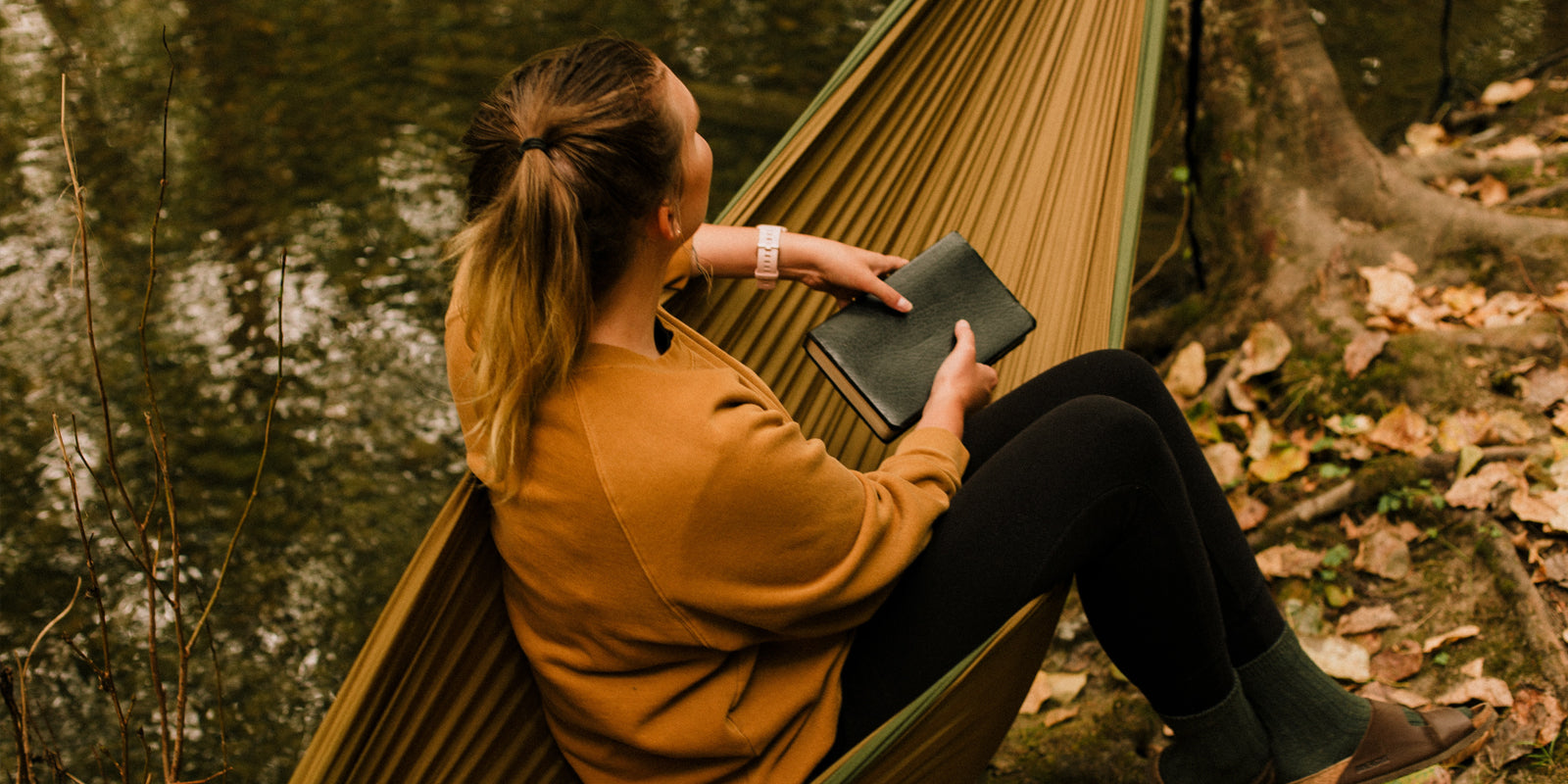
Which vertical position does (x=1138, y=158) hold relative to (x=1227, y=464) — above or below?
above

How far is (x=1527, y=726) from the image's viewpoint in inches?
52.2

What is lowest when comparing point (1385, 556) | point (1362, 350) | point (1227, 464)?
point (1227, 464)

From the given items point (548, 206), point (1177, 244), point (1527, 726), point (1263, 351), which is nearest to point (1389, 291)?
point (1263, 351)

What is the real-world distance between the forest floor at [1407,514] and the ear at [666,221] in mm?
983

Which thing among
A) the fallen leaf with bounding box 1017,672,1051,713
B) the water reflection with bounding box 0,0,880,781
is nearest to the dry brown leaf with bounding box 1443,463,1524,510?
the fallen leaf with bounding box 1017,672,1051,713

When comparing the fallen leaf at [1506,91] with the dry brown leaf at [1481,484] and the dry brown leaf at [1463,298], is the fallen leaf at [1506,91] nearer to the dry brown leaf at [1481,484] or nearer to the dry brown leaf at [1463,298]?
the dry brown leaf at [1463,298]

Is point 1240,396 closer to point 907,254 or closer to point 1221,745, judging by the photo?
point 907,254

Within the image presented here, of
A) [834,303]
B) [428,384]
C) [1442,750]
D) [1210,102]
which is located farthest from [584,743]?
[1210,102]

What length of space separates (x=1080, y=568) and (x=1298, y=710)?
1.16ft

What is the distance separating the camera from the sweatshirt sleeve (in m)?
0.87

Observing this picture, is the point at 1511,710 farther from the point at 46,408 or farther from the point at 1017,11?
the point at 46,408

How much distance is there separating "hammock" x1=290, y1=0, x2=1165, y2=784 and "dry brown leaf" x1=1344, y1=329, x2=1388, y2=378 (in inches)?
25.2

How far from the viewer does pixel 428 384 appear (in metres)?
2.68

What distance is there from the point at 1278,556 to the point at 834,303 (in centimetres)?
86
